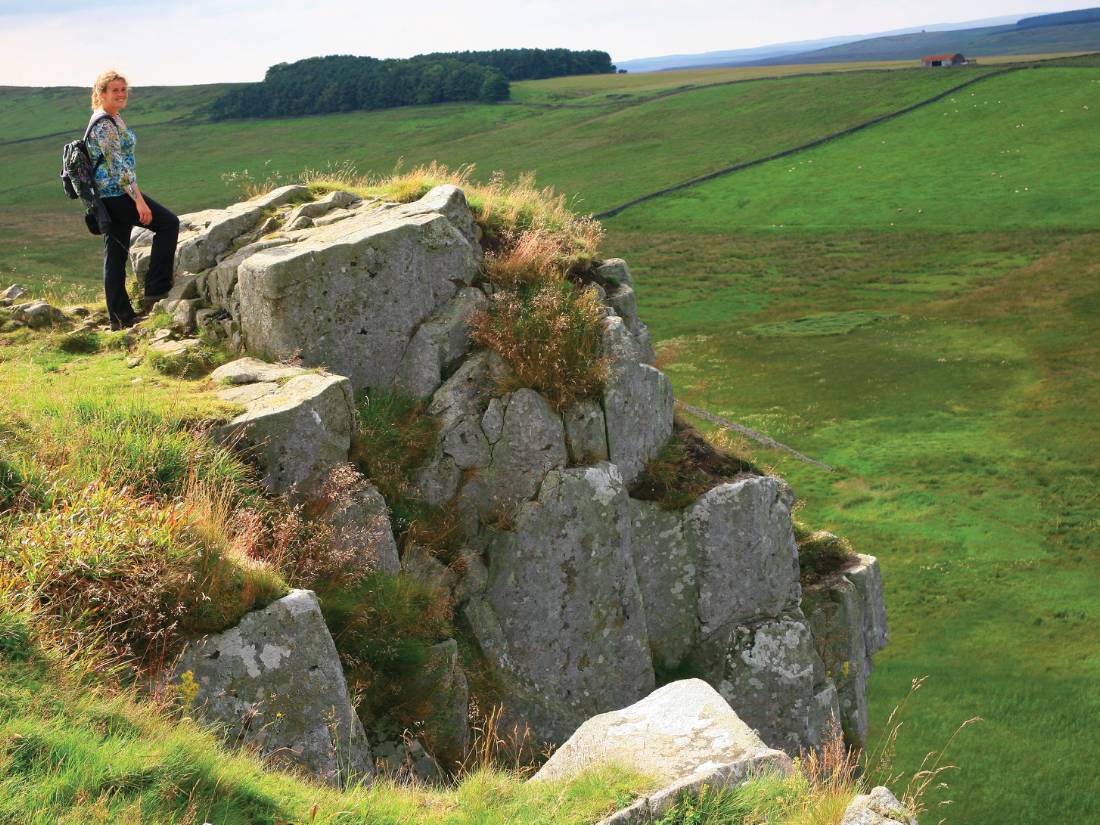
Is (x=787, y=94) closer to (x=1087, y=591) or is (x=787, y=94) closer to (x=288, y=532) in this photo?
(x=1087, y=591)

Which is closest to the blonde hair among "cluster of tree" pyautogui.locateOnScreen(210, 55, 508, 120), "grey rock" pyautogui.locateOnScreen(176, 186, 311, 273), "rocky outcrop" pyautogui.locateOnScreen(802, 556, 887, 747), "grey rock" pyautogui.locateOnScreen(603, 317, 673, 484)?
"grey rock" pyautogui.locateOnScreen(176, 186, 311, 273)

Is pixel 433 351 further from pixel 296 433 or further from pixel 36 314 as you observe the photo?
pixel 36 314

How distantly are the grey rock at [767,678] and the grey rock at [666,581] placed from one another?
0.54 m

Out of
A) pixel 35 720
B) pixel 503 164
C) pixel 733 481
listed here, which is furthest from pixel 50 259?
pixel 35 720

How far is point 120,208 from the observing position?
52.6 ft

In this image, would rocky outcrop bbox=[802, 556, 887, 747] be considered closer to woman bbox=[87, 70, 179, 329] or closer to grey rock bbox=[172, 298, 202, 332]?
grey rock bbox=[172, 298, 202, 332]

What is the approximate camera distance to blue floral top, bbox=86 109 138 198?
15094mm

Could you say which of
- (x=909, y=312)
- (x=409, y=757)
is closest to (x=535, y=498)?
(x=409, y=757)

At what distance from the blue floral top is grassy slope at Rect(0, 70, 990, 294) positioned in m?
78.6

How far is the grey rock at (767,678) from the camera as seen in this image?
51.6 feet

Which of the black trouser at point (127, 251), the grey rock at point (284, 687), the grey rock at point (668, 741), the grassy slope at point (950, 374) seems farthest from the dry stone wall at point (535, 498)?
the grassy slope at point (950, 374)

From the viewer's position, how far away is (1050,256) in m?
73.6

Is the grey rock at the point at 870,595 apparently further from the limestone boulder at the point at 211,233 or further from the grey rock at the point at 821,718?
the limestone boulder at the point at 211,233

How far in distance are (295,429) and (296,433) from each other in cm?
6
